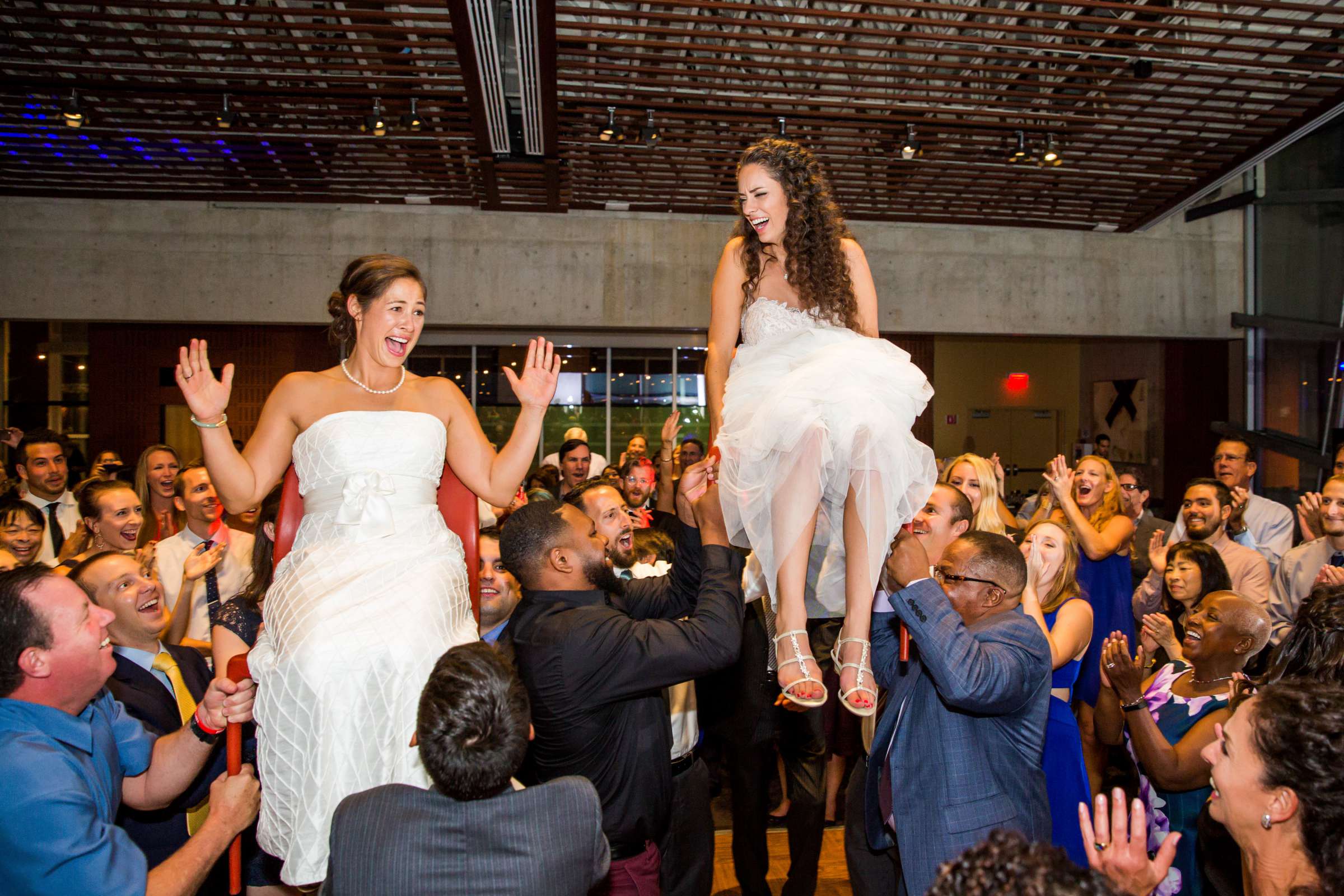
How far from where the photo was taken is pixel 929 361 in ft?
37.2

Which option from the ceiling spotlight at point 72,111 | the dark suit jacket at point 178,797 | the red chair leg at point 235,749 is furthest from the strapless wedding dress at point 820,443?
the ceiling spotlight at point 72,111

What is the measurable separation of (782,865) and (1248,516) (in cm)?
405

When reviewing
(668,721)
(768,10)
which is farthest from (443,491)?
A: (768,10)

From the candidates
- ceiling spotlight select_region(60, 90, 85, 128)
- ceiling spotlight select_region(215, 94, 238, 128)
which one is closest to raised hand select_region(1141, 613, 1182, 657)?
ceiling spotlight select_region(215, 94, 238, 128)

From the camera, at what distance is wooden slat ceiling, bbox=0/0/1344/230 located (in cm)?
649

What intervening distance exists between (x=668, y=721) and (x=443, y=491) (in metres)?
0.97

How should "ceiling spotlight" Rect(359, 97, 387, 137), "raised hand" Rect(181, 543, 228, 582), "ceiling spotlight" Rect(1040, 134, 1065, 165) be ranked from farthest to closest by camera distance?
"ceiling spotlight" Rect(1040, 134, 1065, 165) → "ceiling spotlight" Rect(359, 97, 387, 137) → "raised hand" Rect(181, 543, 228, 582)

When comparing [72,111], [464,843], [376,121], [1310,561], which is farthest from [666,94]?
[464,843]

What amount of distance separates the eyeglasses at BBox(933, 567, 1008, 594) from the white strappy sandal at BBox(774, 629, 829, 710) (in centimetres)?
50

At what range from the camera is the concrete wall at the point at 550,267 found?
9438 mm

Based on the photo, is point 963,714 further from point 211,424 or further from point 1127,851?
point 211,424

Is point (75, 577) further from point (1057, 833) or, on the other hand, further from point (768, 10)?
point (768, 10)

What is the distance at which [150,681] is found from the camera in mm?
2816

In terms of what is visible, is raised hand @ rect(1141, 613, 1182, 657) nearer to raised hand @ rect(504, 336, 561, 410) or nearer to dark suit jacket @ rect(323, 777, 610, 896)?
raised hand @ rect(504, 336, 561, 410)
